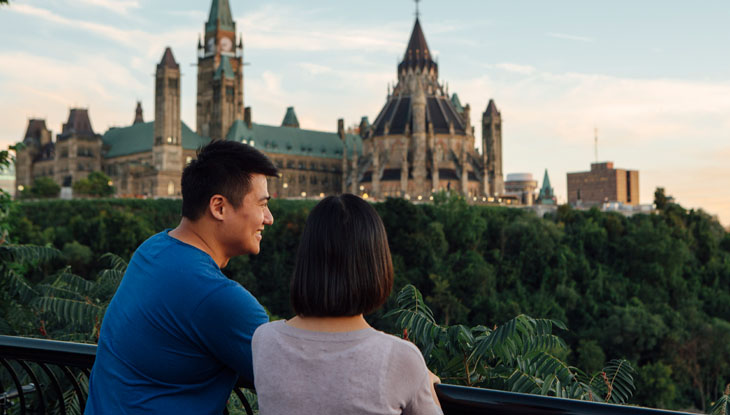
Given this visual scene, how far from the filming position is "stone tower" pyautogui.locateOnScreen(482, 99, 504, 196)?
417 feet

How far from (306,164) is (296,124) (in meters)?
25.9

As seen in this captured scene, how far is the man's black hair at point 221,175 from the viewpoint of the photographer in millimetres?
4867

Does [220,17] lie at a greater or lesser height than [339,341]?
greater

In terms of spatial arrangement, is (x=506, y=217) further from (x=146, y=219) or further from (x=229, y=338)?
(x=229, y=338)

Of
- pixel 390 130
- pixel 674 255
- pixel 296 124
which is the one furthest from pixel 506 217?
pixel 296 124

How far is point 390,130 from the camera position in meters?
130

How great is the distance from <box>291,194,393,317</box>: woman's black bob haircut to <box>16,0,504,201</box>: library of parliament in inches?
4555

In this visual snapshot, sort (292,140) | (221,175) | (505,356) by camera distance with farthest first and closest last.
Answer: (292,140) → (505,356) → (221,175)

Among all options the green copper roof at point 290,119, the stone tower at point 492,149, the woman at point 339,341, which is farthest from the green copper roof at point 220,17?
the woman at point 339,341

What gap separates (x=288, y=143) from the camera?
5566 inches

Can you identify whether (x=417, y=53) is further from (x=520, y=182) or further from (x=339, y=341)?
(x=339, y=341)

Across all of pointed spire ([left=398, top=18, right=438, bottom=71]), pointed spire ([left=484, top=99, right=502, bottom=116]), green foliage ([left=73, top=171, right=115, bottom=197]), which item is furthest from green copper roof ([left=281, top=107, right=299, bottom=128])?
green foliage ([left=73, top=171, right=115, bottom=197])

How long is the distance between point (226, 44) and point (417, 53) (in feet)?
126

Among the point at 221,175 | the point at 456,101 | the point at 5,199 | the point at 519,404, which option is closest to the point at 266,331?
→ the point at 221,175
